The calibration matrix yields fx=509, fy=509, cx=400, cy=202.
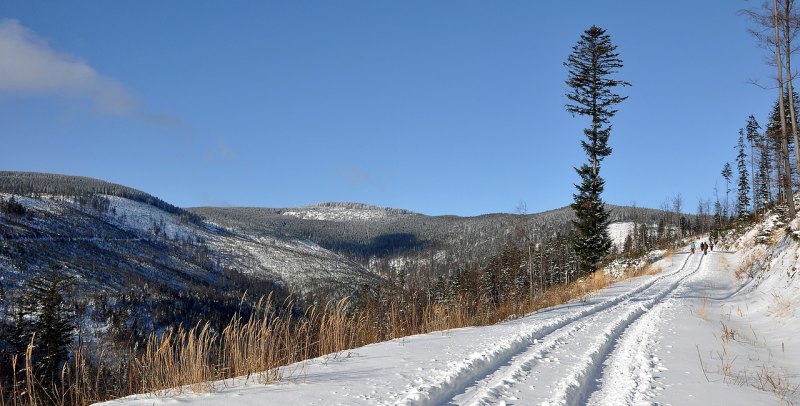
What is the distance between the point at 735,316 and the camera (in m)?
12.0

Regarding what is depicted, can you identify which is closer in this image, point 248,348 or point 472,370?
point 472,370

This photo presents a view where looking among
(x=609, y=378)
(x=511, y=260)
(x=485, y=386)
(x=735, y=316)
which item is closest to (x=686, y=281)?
(x=735, y=316)

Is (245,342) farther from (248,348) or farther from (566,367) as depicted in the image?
(566,367)

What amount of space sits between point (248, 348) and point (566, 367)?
3689 millimetres

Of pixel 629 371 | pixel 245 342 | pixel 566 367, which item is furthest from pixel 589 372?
pixel 245 342

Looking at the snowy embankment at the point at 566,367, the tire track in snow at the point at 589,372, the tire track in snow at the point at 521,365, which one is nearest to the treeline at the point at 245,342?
the snowy embankment at the point at 566,367

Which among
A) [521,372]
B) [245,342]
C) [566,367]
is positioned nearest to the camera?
[521,372]

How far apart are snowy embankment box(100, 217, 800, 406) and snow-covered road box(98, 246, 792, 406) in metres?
0.01

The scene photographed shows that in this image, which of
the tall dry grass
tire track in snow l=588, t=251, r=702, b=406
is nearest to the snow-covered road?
tire track in snow l=588, t=251, r=702, b=406

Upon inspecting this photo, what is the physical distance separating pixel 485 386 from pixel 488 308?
6.15 m

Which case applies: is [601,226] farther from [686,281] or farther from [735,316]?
[735,316]

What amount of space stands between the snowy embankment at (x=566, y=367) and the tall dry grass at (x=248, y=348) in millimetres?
423

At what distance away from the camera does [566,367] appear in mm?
5848

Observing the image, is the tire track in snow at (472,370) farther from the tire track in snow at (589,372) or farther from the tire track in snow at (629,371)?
the tire track in snow at (629,371)
